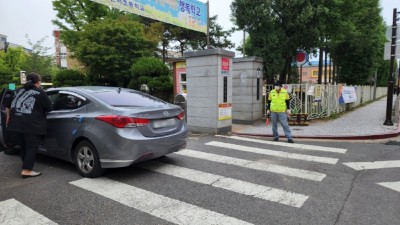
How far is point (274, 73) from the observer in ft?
45.5

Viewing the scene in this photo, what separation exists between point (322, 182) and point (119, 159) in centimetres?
333

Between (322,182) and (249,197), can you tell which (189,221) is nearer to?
(249,197)

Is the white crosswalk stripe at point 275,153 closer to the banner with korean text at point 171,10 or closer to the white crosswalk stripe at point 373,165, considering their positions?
the white crosswalk stripe at point 373,165

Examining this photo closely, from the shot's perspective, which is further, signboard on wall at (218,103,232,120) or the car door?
signboard on wall at (218,103,232,120)

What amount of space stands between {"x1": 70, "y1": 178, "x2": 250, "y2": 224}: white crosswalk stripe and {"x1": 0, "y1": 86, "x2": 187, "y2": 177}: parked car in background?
0.31m

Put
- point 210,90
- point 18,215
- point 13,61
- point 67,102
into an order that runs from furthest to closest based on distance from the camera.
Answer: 1. point 13,61
2. point 210,90
3. point 67,102
4. point 18,215

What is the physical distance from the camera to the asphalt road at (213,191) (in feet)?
12.2

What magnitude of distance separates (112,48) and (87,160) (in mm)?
16230

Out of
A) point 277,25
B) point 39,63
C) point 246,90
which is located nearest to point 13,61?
point 39,63

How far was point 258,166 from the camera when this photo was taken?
5.95 metres

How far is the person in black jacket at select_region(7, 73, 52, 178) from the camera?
518 cm

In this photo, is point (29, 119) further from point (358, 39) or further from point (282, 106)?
point (358, 39)

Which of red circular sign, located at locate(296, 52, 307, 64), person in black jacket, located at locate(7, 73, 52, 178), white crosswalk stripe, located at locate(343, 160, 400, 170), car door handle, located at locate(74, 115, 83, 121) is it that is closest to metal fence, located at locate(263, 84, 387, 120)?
red circular sign, located at locate(296, 52, 307, 64)

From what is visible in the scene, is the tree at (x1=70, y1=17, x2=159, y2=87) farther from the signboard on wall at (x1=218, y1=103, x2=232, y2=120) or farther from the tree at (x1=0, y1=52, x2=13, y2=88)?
the tree at (x1=0, y1=52, x2=13, y2=88)
